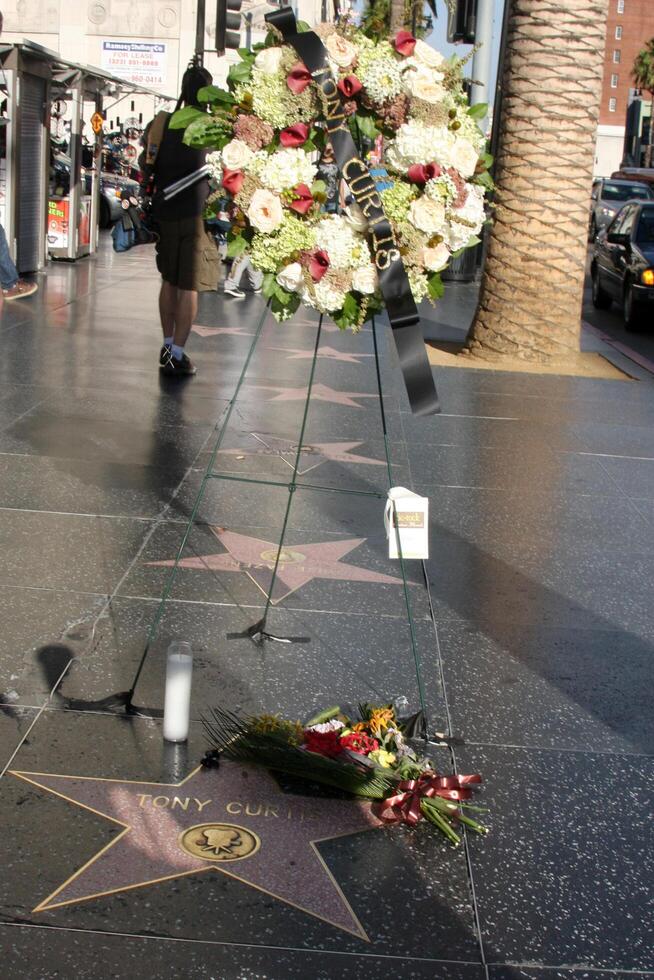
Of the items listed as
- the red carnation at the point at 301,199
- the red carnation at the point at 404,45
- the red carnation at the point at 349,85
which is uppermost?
the red carnation at the point at 404,45

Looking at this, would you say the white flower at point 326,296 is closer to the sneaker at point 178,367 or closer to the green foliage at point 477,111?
the green foliage at point 477,111

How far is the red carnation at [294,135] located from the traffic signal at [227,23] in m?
12.3

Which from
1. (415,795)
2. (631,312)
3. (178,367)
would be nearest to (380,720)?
(415,795)

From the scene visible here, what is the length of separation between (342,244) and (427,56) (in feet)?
2.13

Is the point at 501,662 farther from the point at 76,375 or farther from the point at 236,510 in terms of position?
the point at 76,375

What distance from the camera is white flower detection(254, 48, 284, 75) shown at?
376 centimetres

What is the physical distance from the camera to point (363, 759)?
3.54 meters

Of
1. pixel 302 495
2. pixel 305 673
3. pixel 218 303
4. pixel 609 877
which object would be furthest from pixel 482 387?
pixel 609 877

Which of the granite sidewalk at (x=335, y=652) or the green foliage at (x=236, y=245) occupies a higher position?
the green foliage at (x=236, y=245)

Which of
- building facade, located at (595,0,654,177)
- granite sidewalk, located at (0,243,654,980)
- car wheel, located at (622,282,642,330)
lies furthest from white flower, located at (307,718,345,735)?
building facade, located at (595,0,654,177)

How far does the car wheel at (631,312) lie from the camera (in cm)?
1689

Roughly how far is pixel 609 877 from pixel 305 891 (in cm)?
81

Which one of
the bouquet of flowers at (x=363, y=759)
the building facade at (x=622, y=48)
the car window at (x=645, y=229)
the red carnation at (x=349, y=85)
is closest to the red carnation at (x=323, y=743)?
the bouquet of flowers at (x=363, y=759)

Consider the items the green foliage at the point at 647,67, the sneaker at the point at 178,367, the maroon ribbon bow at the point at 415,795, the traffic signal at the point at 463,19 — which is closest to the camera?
the maroon ribbon bow at the point at 415,795
